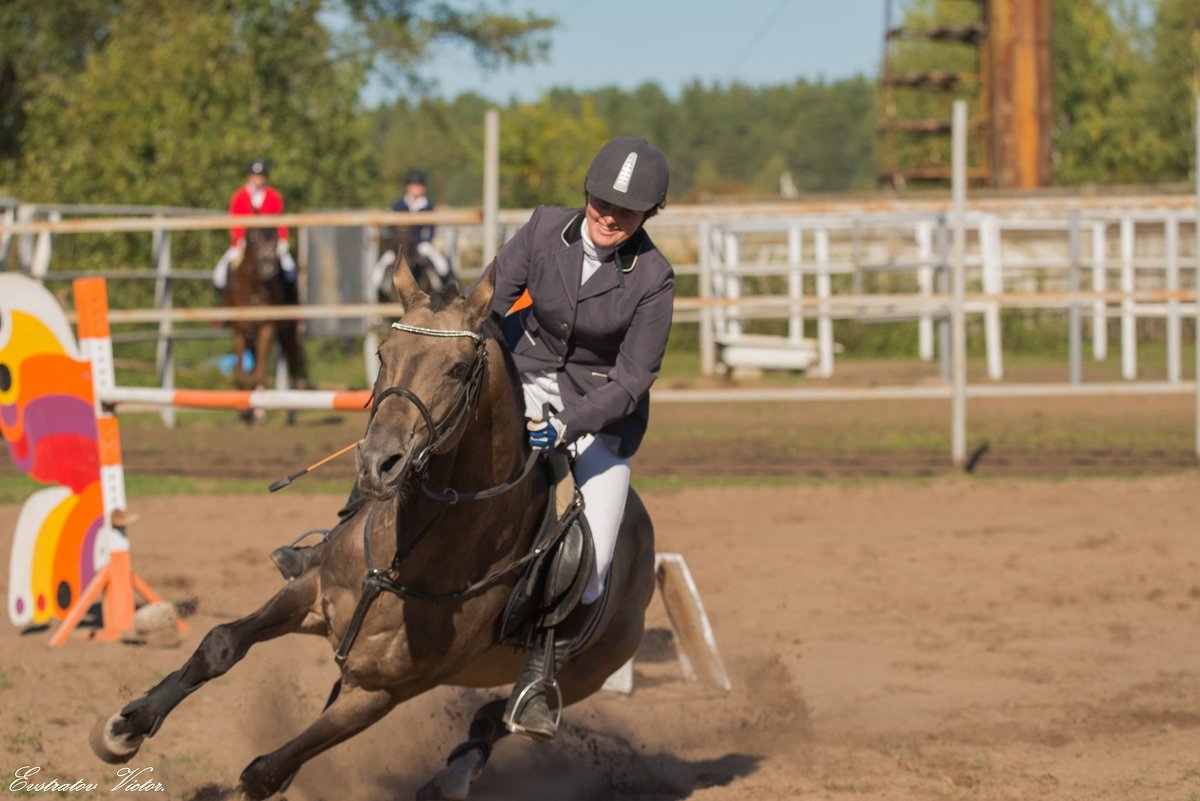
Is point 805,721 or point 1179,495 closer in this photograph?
point 805,721

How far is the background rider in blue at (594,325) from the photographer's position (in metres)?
4.71

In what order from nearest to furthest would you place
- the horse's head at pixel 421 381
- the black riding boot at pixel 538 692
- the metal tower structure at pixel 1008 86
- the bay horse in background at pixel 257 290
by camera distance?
the horse's head at pixel 421 381
the black riding boot at pixel 538 692
the bay horse in background at pixel 257 290
the metal tower structure at pixel 1008 86

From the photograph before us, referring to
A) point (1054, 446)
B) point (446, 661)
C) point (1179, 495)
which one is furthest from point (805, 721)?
point (1054, 446)

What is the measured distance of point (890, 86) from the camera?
30078 millimetres

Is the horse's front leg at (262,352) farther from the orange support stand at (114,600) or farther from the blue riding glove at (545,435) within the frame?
the blue riding glove at (545,435)

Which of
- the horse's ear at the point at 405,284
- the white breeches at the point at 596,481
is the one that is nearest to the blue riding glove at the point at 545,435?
the white breeches at the point at 596,481

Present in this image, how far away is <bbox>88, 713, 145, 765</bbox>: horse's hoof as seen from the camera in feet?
15.1

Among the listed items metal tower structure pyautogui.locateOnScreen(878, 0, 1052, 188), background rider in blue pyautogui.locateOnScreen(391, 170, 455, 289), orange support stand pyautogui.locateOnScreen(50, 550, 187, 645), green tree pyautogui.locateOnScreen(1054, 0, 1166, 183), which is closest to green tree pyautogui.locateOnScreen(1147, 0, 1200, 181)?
green tree pyautogui.locateOnScreen(1054, 0, 1166, 183)

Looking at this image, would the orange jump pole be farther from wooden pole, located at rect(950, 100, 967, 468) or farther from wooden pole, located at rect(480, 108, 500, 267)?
wooden pole, located at rect(950, 100, 967, 468)

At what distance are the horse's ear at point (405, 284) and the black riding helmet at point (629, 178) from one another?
0.68 metres

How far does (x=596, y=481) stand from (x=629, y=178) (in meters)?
1.06

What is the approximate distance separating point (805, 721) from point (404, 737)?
5.64ft

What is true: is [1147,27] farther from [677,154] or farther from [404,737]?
[677,154]

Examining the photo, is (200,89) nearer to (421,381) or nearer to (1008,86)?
(1008,86)
